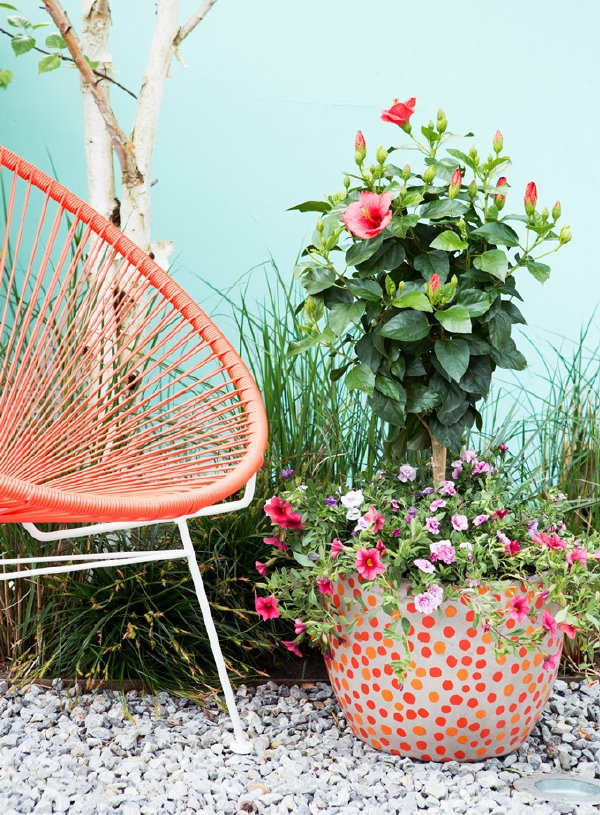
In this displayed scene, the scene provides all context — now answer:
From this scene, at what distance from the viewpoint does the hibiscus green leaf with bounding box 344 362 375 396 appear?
1.42 meters

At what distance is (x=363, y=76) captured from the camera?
8.16 ft

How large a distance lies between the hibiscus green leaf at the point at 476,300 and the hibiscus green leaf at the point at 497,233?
0.08 meters

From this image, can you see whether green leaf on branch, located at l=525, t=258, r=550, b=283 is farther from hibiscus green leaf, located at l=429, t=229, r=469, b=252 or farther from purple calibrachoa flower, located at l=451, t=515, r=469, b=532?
purple calibrachoa flower, located at l=451, t=515, r=469, b=532

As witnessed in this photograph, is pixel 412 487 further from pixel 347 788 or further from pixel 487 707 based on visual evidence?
pixel 347 788

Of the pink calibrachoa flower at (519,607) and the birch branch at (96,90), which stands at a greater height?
the birch branch at (96,90)

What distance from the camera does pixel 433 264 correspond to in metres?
1.46

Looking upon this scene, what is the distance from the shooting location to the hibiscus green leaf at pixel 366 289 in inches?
57.0

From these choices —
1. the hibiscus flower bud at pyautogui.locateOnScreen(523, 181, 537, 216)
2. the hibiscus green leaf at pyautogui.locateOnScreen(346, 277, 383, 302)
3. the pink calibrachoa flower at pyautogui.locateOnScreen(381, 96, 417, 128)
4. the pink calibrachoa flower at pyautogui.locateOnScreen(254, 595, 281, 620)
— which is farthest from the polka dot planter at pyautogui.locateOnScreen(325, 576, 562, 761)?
the pink calibrachoa flower at pyautogui.locateOnScreen(381, 96, 417, 128)

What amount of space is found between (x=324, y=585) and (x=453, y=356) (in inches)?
17.5

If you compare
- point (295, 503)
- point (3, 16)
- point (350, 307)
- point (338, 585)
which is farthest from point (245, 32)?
point (338, 585)

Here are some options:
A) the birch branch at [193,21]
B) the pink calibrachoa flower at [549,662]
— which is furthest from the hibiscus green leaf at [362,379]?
the birch branch at [193,21]

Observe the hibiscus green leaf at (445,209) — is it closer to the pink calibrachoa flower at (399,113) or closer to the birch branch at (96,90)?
the pink calibrachoa flower at (399,113)

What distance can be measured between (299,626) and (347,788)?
0.27 m

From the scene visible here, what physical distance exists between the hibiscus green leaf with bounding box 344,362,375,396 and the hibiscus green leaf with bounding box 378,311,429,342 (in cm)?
7
